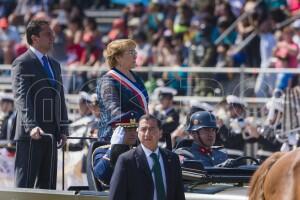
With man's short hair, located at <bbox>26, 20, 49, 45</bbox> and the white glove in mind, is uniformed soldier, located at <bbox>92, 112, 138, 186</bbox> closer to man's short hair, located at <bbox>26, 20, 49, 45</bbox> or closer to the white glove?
the white glove

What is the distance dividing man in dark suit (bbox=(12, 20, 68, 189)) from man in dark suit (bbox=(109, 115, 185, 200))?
203 cm

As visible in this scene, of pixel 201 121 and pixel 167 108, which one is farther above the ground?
pixel 167 108

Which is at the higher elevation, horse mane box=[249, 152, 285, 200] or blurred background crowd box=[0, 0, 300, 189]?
blurred background crowd box=[0, 0, 300, 189]

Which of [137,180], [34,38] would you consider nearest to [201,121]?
[34,38]

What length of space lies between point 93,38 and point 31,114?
1105cm

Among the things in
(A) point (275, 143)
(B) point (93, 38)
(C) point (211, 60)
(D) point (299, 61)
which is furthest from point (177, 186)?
(B) point (93, 38)

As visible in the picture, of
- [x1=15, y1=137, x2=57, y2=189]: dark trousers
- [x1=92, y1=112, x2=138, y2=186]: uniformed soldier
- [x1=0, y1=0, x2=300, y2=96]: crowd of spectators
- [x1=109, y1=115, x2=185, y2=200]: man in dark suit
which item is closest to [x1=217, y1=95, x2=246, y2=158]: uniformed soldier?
[x1=0, y1=0, x2=300, y2=96]: crowd of spectators

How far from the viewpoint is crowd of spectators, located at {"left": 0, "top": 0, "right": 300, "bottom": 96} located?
17547mm

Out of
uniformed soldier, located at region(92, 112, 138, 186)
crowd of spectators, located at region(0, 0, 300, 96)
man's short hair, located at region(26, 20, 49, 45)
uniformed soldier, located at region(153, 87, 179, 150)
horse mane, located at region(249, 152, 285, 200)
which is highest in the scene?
crowd of spectators, located at region(0, 0, 300, 96)

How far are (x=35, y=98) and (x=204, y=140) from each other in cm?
180

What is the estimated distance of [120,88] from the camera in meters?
9.63

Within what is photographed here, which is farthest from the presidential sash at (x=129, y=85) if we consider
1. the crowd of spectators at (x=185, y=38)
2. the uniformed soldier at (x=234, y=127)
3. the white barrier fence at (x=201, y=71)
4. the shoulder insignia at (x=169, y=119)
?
the crowd of spectators at (x=185, y=38)

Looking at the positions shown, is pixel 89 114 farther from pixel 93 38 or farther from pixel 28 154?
pixel 28 154

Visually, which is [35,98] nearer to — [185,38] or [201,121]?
[201,121]
